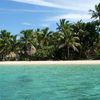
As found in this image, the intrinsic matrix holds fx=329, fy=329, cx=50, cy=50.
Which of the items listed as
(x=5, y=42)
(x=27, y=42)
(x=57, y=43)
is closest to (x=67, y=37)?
(x=57, y=43)

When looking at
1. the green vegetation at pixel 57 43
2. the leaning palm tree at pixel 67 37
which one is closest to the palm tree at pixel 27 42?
Result: the green vegetation at pixel 57 43

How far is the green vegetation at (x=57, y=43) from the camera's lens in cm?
5844

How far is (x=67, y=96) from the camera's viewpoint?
13.5m

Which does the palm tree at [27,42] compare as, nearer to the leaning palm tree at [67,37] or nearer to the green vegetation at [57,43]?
the green vegetation at [57,43]

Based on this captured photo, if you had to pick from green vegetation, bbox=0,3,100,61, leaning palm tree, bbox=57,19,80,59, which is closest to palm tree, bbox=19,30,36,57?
green vegetation, bbox=0,3,100,61

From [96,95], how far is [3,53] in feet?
157

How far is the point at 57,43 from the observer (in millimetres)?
59531

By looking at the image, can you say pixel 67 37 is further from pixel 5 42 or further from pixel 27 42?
pixel 5 42

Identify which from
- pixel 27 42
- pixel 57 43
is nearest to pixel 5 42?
pixel 27 42

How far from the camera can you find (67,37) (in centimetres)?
5753

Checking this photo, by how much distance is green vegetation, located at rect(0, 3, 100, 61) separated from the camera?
58438 millimetres

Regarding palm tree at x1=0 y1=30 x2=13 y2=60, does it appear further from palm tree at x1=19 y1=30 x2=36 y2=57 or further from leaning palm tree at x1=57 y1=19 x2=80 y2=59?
leaning palm tree at x1=57 y1=19 x2=80 y2=59

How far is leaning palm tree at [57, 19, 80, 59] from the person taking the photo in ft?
188

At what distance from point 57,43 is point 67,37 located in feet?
9.23
